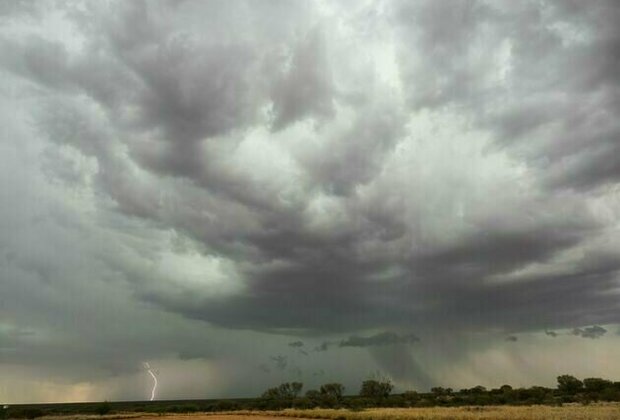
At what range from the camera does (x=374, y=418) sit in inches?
3118

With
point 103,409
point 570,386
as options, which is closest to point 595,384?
point 570,386

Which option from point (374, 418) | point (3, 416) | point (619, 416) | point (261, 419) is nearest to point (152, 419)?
point (261, 419)

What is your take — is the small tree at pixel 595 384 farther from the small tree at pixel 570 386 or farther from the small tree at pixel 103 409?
the small tree at pixel 103 409

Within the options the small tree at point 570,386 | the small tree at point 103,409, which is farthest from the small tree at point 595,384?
the small tree at point 103,409

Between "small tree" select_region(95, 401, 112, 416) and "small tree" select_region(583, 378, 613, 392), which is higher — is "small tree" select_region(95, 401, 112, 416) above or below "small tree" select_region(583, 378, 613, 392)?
below

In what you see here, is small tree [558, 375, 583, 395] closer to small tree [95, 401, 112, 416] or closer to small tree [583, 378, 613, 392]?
small tree [583, 378, 613, 392]

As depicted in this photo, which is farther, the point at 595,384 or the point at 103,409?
the point at 595,384

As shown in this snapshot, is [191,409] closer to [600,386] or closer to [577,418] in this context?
[577,418]

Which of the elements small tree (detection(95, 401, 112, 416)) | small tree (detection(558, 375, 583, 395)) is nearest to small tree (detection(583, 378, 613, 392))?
small tree (detection(558, 375, 583, 395))

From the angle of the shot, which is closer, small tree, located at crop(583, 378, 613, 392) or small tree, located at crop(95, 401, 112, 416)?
small tree, located at crop(95, 401, 112, 416)

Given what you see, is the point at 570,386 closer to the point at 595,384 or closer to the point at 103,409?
the point at 595,384

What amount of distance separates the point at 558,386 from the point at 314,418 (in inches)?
5748

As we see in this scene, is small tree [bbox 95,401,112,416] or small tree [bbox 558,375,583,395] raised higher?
small tree [bbox 558,375,583,395]

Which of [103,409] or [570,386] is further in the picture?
[570,386]
